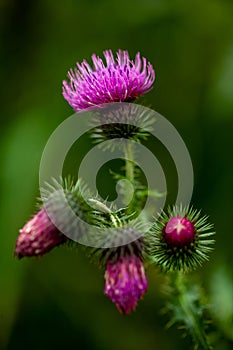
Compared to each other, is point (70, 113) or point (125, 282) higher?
point (70, 113)

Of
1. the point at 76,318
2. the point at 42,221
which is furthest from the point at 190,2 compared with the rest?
the point at 42,221

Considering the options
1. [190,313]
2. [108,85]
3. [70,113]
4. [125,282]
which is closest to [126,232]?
[125,282]

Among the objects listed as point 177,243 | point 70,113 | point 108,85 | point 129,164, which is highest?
point 70,113

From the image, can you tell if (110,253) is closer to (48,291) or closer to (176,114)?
(48,291)

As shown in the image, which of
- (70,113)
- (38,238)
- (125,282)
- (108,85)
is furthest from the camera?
(70,113)

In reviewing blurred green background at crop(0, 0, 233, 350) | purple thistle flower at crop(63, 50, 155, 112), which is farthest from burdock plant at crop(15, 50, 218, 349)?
blurred green background at crop(0, 0, 233, 350)

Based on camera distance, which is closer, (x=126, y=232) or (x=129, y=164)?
(x=126, y=232)

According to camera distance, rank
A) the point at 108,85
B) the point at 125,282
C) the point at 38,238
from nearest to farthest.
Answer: the point at 125,282
the point at 38,238
the point at 108,85

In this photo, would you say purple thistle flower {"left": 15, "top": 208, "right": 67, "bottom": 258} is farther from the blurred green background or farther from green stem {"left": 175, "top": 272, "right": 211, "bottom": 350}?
the blurred green background

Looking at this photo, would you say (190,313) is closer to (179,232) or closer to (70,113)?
(179,232)
